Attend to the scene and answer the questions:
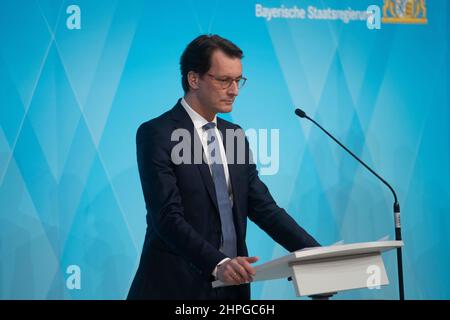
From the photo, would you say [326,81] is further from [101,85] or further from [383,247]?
[383,247]

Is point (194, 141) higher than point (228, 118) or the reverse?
the reverse

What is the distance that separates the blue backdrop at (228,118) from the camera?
13.2 feet

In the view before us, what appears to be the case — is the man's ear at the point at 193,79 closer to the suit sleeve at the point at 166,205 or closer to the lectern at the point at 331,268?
the suit sleeve at the point at 166,205

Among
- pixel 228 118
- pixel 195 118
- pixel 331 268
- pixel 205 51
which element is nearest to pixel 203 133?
pixel 195 118

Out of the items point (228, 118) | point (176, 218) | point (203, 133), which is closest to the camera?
point (176, 218)

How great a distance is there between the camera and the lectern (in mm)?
2209

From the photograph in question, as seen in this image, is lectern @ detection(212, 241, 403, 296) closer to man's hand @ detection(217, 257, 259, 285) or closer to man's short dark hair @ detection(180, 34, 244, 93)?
man's hand @ detection(217, 257, 259, 285)

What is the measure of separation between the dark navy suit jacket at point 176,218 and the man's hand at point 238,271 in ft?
0.80

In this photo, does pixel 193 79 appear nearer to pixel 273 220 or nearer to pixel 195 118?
pixel 195 118

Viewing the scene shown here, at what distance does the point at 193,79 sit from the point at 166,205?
0.65 meters

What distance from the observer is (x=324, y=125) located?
4523 mm

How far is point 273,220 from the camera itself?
3020 millimetres

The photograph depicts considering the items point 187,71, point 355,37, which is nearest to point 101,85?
point 187,71

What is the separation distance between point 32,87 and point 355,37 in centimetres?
216
